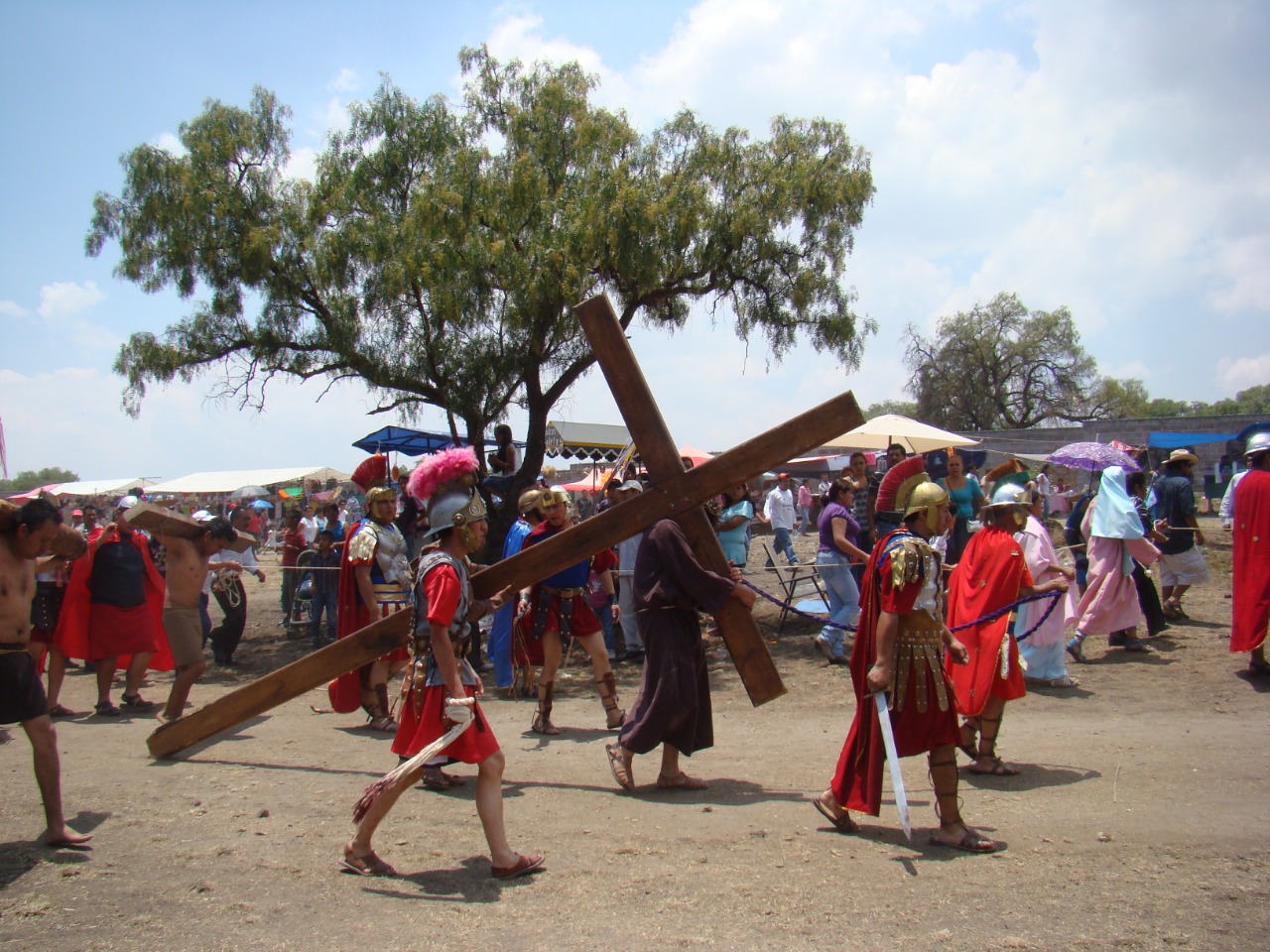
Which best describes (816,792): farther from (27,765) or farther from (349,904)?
(27,765)

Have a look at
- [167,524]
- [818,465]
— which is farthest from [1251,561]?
[818,465]

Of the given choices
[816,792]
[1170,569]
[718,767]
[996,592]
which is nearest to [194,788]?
[718,767]

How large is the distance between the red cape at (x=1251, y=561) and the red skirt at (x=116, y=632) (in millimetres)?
9269

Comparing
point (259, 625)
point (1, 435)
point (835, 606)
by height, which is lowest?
point (259, 625)

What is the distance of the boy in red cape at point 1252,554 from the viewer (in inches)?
295

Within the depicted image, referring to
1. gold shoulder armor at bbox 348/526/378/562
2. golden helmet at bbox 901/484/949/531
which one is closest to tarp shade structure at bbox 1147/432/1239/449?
golden helmet at bbox 901/484/949/531

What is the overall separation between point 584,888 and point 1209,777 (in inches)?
156

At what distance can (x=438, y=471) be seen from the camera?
4.61 meters

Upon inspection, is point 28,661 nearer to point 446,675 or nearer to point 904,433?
point 446,675

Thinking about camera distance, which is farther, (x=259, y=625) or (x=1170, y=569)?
(x=259, y=625)

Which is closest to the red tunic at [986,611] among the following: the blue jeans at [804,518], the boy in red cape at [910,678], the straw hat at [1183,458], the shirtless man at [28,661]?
the boy in red cape at [910,678]

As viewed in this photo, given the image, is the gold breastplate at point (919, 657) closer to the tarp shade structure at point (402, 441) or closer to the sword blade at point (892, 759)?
the sword blade at point (892, 759)

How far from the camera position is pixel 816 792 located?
5.43 m

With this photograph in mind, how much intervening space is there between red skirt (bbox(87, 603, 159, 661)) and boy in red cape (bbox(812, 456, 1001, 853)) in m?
6.40
